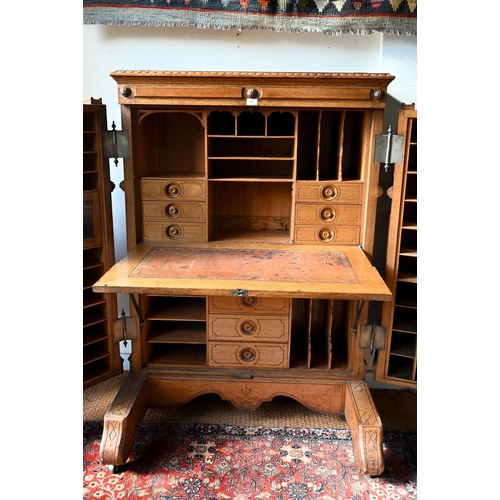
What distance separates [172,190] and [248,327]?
0.78 metres

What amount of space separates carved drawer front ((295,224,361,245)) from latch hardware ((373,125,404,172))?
36cm

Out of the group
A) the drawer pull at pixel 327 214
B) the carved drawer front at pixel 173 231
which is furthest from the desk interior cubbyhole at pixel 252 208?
the drawer pull at pixel 327 214

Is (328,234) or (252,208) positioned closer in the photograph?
(328,234)

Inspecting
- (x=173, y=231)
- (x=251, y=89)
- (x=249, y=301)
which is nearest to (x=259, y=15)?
(x=251, y=89)

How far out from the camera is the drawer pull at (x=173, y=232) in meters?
2.32

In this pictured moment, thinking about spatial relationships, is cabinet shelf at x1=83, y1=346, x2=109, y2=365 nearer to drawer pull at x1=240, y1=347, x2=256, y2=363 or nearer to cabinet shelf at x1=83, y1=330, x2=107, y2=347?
cabinet shelf at x1=83, y1=330, x2=107, y2=347

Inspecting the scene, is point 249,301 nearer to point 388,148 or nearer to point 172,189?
point 172,189

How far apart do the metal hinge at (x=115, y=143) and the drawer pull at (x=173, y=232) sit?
40 cm

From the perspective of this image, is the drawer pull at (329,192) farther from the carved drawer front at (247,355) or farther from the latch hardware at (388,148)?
the carved drawer front at (247,355)

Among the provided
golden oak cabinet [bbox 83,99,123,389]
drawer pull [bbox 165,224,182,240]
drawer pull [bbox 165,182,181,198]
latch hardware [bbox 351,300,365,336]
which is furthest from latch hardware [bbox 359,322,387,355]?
golden oak cabinet [bbox 83,99,123,389]

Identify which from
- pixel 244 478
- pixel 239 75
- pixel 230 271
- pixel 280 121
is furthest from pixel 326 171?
pixel 244 478

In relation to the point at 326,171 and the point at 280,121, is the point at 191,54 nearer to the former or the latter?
the point at 280,121

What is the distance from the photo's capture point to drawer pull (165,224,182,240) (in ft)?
7.62

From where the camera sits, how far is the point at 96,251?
2.39 meters
